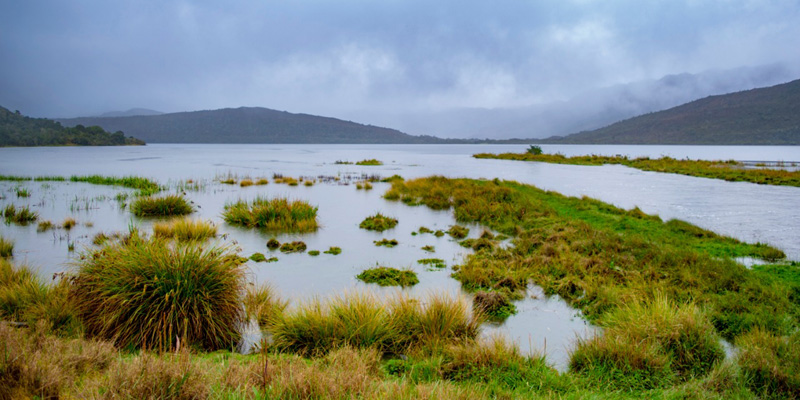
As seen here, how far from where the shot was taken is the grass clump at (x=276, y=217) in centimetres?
1493

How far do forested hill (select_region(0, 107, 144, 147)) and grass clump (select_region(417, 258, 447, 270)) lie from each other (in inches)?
6548

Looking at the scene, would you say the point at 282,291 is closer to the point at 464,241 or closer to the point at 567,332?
the point at 567,332

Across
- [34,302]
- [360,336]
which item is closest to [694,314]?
[360,336]

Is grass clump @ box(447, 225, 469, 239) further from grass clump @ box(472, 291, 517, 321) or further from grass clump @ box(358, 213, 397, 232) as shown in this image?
grass clump @ box(472, 291, 517, 321)

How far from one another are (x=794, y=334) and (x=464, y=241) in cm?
786

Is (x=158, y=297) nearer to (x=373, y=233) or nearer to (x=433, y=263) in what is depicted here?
(x=433, y=263)

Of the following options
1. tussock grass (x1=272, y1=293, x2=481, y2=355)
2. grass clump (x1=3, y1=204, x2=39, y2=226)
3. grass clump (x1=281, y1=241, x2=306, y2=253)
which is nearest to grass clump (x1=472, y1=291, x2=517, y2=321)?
tussock grass (x1=272, y1=293, x2=481, y2=355)

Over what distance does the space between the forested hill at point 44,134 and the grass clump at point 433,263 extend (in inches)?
6548

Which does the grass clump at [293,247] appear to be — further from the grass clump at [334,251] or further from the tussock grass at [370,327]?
the tussock grass at [370,327]

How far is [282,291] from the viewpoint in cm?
827

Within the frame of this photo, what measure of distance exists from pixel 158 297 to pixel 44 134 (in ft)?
598

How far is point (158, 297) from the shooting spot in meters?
5.86

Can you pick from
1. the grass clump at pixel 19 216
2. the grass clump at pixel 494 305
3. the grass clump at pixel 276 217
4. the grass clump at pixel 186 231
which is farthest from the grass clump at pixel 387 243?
the grass clump at pixel 19 216

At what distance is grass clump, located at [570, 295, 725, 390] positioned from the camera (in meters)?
4.65
